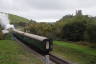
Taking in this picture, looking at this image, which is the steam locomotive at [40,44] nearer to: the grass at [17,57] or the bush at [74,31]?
the grass at [17,57]

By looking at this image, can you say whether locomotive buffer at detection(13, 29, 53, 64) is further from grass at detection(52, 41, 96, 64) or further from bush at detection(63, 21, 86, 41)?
bush at detection(63, 21, 86, 41)

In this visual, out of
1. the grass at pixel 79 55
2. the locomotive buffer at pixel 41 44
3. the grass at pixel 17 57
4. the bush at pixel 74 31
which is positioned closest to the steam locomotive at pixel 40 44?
the locomotive buffer at pixel 41 44

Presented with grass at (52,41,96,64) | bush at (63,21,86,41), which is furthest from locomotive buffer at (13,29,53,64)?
bush at (63,21,86,41)

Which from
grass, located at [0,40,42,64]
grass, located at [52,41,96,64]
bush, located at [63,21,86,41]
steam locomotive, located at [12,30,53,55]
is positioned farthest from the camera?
bush, located at [63,21,86,41]

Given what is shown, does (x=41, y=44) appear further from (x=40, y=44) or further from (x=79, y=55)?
(x=79, y=55)

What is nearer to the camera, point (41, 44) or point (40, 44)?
point (41, 44)

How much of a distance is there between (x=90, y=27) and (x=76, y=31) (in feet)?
49.6

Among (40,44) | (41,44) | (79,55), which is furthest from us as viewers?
(79,55)

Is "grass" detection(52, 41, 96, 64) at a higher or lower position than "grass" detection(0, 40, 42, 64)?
lower

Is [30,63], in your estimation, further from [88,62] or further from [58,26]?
[58,26]

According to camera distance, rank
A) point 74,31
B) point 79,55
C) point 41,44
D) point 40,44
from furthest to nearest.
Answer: point 74,31 → point 79,55 → point 40,44 → point 41,44

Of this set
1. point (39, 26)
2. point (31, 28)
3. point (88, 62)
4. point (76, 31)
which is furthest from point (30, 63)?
point (31, 28)

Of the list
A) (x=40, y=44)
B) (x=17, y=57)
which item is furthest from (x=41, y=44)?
(x=17, y=57)

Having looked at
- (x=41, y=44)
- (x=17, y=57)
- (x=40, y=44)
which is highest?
(x=41, y=44)
